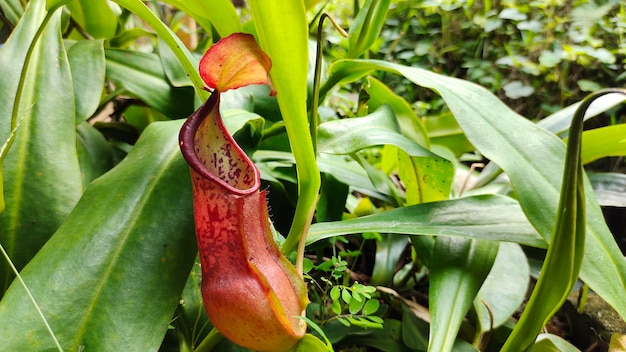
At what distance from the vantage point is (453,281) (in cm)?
59

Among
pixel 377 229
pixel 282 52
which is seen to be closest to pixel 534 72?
pixel 377 229

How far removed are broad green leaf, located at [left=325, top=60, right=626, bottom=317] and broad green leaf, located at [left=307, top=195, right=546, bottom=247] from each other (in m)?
0.07

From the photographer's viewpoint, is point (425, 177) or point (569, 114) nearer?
point (425, 177)

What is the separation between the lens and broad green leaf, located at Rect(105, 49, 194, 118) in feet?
2.66

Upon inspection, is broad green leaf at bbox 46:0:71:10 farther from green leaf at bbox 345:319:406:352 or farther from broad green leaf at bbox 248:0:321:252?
green leaf at bbox 345:319:406:352

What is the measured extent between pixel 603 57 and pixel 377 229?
4.46 ft

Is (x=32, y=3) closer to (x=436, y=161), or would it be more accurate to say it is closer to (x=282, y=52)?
(x=282, y=52)

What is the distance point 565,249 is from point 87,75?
73 centimetres

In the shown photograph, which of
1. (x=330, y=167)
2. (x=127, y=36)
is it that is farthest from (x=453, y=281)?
(x=127, y=36)

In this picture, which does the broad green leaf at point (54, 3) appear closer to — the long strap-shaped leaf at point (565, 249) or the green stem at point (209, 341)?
the green stem at point (209, 341)

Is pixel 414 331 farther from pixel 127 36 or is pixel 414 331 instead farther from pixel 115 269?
pixel 127 36

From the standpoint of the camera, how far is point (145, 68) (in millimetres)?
860

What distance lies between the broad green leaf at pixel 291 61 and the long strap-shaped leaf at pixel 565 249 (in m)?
0.25

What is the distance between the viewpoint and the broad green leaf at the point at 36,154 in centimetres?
58
